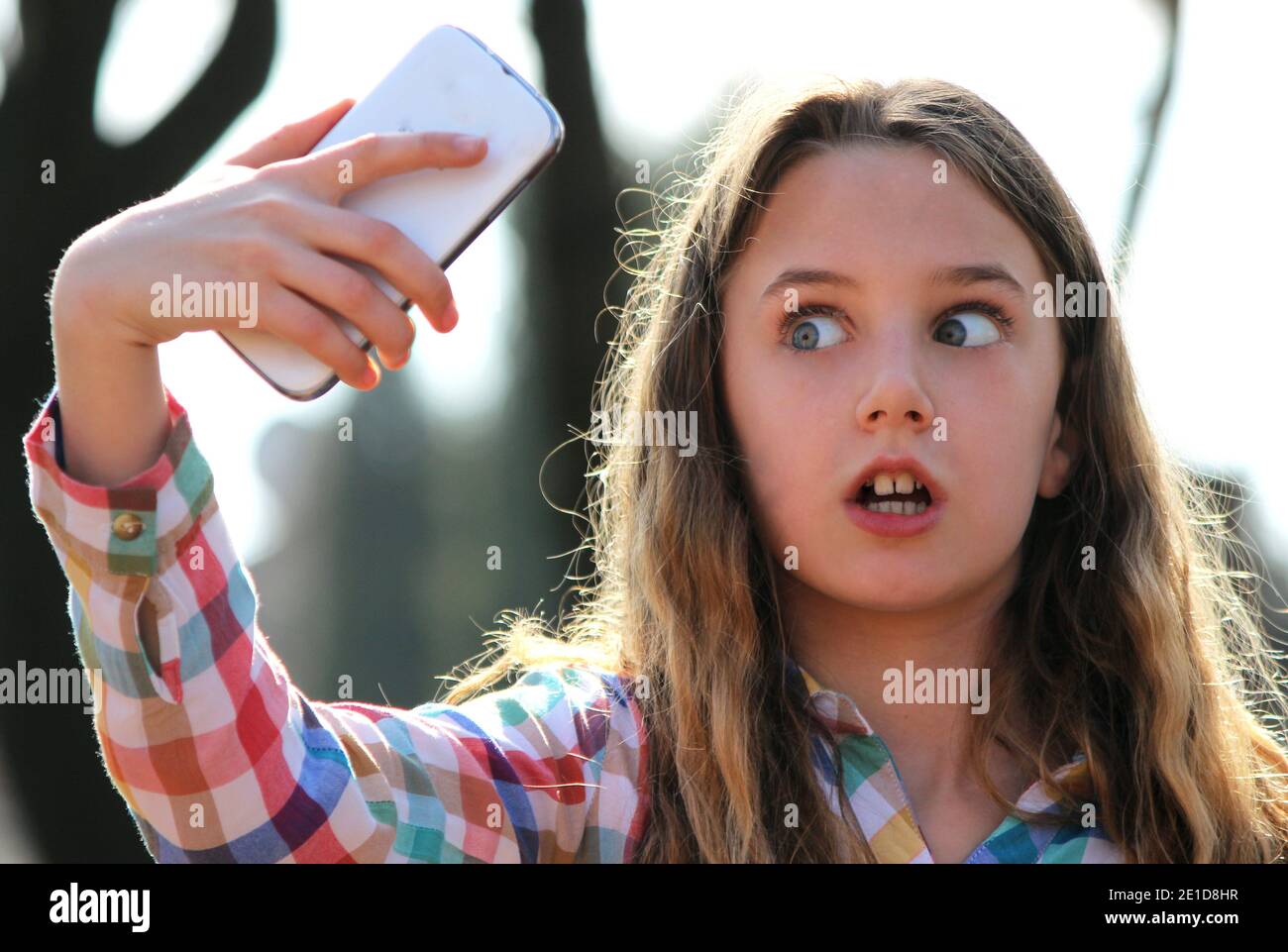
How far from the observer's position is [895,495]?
2.25m

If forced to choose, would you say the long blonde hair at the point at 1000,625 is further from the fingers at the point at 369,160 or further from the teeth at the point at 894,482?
the fingers at the point at 369,160

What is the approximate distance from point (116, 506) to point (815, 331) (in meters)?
1.17

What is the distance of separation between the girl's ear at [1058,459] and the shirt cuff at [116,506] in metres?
1.55

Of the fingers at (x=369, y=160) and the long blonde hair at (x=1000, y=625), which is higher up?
the fingers at (x=369, y=160)

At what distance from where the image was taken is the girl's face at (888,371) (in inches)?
88.1

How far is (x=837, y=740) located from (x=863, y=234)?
83 cm

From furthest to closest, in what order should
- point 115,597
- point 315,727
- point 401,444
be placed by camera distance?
point 401,444 → point 315,727 → point 115,597

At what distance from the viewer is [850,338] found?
90.5 inches

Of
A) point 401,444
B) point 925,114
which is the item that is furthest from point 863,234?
point 401,444

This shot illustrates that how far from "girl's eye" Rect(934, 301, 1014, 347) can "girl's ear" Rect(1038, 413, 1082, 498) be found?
30 centimetres

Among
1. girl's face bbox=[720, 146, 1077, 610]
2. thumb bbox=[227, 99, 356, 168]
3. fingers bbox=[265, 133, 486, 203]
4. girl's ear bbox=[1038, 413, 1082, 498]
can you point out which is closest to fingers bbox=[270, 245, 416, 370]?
fingers bbox=[265, 133, 486, 203]

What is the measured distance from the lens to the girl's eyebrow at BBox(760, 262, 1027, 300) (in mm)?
2301

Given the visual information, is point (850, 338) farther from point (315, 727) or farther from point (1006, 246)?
point (315, 727)

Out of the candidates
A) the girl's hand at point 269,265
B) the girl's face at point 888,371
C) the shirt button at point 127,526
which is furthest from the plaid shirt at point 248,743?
the girl's face at point 888,371
